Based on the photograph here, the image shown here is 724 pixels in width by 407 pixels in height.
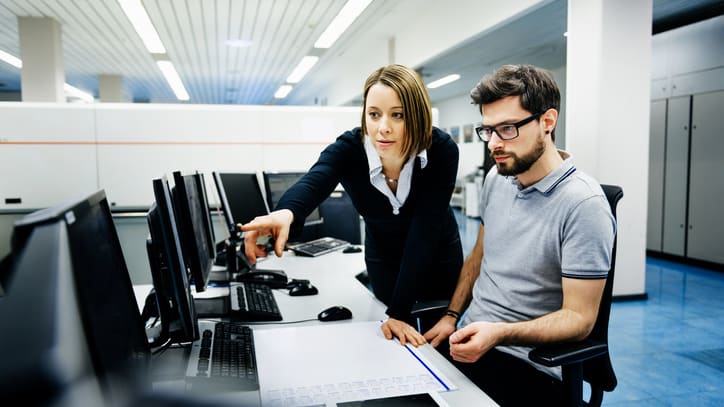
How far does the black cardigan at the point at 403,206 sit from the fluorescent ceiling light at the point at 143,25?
4.75m

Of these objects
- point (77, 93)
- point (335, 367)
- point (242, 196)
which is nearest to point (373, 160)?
point (335, 367)

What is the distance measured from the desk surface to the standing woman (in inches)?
6.1

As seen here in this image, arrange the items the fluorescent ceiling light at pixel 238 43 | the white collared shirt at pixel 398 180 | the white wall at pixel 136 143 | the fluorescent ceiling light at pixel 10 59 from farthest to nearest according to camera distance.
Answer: the fluorescent ceiling light at pixel 10 59
the fluorescent ceiling light at pixel 238 43
the white wall at pixel 136 143
the white collared shirt at pixel 398 180

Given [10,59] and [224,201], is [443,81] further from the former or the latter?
[224,201]

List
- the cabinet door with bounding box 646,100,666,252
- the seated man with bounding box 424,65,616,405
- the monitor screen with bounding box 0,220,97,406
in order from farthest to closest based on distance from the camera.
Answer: the cabinet door with bounding box 646,100,666,252 → the seated man with bounding box 424,65,616,405 → the monitor screen with bounding box 0,220,97,406

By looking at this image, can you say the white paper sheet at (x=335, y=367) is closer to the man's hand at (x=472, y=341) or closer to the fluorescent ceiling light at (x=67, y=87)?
the man's hand at (x=472, y=341)

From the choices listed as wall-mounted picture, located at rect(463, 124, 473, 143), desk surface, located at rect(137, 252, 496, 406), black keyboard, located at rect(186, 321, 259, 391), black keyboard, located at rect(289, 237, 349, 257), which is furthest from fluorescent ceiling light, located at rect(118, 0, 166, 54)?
wall-mounted picture, located at rect(463, 124, 473, 143)

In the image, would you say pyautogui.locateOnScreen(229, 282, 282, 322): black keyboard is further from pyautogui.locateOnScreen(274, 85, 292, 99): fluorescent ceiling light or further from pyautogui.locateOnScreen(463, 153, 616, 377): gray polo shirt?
pyautogui.locateOnScreen(274, 85, 292, 99): fluorescent ceiling light

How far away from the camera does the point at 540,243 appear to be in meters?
1.33

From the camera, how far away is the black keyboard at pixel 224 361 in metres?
0.96

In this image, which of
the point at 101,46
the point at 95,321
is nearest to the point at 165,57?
the point at 101,46

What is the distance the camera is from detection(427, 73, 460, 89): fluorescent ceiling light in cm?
920

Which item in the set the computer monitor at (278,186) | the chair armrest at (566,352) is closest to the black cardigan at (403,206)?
the chair armrest at (566,352)

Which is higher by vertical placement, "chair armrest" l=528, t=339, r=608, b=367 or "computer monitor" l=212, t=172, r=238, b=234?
"computer monitor" l=212, t=172, r=238, b=234
